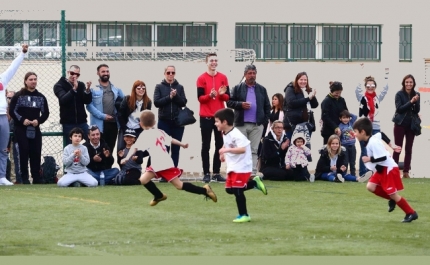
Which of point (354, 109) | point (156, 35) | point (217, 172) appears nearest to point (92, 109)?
point (217, 172)

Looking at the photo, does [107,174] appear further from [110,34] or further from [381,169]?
[381,169]

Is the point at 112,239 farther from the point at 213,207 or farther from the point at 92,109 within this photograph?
the point at 92,109

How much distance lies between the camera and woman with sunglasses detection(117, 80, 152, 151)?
1786 centimetres

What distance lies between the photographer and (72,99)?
17828 millimetres

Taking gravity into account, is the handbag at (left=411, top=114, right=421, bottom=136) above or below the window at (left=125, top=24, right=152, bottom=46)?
below

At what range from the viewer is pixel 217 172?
1822 cm

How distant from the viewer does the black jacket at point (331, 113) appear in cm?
1898

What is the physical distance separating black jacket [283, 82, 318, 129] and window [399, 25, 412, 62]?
17.8 ft

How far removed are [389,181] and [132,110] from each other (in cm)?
651

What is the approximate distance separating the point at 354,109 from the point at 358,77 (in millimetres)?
697

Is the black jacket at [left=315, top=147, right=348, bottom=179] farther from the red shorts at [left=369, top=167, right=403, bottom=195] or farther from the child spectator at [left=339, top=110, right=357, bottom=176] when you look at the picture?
the red shorts at [left=369, top=167, right=403, bottom=195]

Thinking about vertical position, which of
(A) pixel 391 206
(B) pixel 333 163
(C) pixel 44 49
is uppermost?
(C) pixel 44 49

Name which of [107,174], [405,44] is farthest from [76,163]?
[405,44]

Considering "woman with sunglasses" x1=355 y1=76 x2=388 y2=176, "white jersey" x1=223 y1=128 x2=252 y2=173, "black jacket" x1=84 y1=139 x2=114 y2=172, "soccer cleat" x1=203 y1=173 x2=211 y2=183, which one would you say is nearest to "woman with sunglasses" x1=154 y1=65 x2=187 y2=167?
"soccer cleat" x1=203 y1=173 x2=211 y2=183
